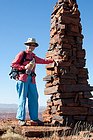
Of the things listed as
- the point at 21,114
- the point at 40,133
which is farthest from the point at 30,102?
the point at 40,133

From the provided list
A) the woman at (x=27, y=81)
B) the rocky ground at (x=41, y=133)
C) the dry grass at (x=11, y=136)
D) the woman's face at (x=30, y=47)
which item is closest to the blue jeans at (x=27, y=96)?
the woman at (x=27, y=81)

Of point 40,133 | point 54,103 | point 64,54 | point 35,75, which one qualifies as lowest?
point 40,133

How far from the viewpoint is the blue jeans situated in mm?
10836

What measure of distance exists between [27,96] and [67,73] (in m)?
1.71

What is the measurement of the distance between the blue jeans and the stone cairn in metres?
0.92

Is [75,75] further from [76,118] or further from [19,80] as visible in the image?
[19,80]

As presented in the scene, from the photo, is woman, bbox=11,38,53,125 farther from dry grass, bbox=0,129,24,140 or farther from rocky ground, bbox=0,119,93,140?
dry grass, bbox=0,129,24,140

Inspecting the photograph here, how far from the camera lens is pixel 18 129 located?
994 centimetres

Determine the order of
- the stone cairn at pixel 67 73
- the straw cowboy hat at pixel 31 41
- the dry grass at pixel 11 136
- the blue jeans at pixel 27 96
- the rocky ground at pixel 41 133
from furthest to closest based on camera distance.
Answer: the stone cairn at pixel 67 73
the straw cowboy hat at pixel 31 41
the blue jeans at pixel 27 96
the rocky ground at pixel 41 133
the dry grass at pixel 11 136

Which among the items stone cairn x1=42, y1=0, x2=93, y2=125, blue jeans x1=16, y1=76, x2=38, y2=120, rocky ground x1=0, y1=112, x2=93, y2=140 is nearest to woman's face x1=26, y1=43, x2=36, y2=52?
blue jeans x1=16, y1=76, x2=38, y2=120

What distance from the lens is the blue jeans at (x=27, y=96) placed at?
1084 cm

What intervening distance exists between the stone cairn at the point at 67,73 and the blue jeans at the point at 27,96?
3.01ft

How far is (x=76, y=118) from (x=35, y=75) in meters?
2.09

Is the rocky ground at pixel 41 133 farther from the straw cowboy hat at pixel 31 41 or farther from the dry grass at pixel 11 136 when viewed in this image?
the straw cowboy hat at pixel 31 41
